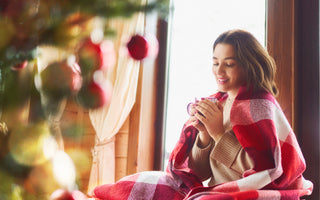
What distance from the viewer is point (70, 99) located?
10.2 inches

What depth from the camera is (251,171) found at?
1.08 meters

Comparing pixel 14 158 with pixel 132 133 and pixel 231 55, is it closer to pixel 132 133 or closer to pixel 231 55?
pixel 231 55

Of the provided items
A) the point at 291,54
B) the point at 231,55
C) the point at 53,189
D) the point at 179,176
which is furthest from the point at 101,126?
the point at 53,189

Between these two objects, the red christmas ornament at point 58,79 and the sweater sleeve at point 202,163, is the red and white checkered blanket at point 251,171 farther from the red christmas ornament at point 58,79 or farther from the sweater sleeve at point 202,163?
the red christmas ornament at point 58,79

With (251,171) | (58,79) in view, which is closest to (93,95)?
(58,79)

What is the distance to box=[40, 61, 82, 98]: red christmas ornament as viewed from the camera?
233 mm

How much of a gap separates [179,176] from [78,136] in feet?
3.55

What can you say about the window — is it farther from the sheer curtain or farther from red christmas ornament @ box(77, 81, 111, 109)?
red christmas ornament @ box(77, 81, 111, 109)

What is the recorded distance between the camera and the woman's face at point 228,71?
1391 mm

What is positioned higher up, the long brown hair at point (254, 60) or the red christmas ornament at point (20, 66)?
the long brown hair at point (254, 60)

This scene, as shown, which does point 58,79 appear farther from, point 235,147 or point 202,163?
point 202,163

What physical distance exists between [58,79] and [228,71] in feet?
4.11

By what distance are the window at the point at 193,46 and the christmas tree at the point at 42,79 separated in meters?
1.57

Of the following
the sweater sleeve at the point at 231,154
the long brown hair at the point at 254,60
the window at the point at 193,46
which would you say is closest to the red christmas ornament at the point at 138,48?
the sweater sleeve at the point at 231,154
